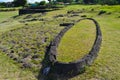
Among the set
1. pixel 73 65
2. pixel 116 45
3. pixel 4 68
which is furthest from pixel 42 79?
pixel 116 45

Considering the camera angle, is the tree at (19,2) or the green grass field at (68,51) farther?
the tree at (19,2)

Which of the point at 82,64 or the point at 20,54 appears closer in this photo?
the point at 82,64

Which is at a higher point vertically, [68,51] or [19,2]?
[68,51]

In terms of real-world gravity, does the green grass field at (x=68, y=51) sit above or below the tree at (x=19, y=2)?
above

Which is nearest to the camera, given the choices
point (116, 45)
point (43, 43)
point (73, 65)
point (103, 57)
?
point (73, 65)

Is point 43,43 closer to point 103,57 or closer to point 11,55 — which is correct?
point 11,55

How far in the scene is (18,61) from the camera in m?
22.3

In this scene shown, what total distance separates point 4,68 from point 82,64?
619 centimetres

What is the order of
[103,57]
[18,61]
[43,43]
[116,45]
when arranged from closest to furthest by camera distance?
[103,57] → [18,61] → [116,45] → [43,43]

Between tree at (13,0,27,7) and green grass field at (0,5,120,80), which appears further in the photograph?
tree at (13,0,27,7)

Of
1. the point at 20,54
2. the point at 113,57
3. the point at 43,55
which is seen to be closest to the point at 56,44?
the point at 43,55

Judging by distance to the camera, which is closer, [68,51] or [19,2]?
[68,51]

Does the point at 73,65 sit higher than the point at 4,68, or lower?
higher

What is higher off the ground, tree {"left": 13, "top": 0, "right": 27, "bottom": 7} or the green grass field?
the green grass field
